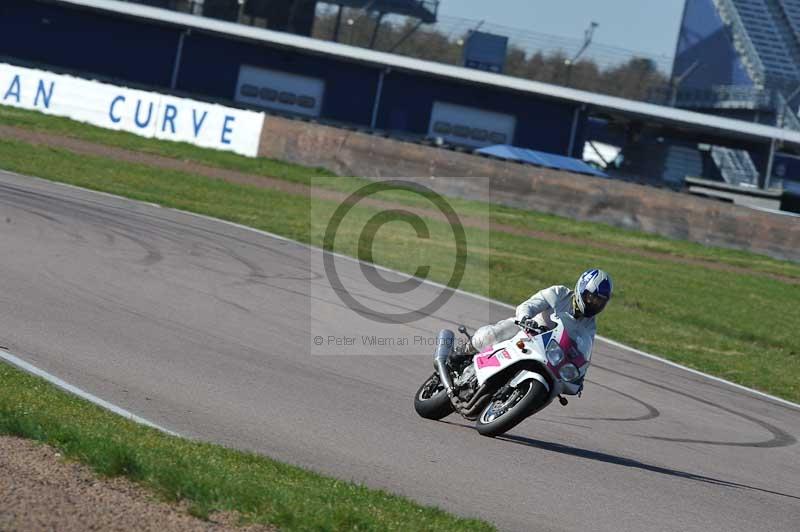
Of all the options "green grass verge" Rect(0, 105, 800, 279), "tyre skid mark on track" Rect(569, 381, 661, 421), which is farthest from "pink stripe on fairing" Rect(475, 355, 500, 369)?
"green grass verge" Rect(0, 105, 800, 279)

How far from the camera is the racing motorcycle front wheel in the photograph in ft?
27.6

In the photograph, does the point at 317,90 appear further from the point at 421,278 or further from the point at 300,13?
the point at 421,278

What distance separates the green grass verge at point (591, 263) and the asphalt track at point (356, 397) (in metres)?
1.96

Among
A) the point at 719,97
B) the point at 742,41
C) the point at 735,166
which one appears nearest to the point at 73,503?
the point at 719,97

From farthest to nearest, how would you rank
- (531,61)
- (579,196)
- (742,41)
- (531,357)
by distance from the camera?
1. (742,41)
2. (531,61)
3. (579,196)
4. (531,357)

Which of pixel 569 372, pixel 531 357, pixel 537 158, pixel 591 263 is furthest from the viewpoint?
pixel 537 158

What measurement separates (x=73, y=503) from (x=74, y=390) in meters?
2.91

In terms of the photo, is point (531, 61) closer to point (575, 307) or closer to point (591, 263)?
point (591, 263)

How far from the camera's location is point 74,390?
27.2 feet

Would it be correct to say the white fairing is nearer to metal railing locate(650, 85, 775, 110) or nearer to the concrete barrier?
the concrete barrier

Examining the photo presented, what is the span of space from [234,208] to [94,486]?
1767cm

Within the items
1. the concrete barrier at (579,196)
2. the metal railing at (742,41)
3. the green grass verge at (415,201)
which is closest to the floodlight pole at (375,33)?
the metal railing at (742,41)

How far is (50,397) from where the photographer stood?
7.76 m

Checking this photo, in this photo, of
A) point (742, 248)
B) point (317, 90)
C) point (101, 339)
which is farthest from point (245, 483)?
point (317, 90)
